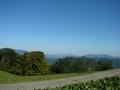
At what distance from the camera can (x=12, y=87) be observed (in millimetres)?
10766

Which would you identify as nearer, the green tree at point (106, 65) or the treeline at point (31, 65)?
the treeline at point (31, 65)

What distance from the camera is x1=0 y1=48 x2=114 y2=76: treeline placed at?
42.2 meters

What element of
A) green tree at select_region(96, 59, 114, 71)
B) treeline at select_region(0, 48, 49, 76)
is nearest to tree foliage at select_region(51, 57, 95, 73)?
green tree at select_region(96, 59, 114, 71)

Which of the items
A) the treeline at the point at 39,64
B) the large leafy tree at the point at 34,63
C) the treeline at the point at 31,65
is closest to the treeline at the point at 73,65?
the treeline at the point at 39,64

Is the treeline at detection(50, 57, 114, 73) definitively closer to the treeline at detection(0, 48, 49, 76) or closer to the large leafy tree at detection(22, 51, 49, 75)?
the treeline at detection(0, 48, 49, 76)

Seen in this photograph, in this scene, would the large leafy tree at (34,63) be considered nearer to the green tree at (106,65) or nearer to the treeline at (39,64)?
the treeline at (39,64)

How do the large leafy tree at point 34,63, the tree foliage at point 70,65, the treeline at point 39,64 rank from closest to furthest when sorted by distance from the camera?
1. the large leafy tree at point 34,63
2. the treeline at point 39,64
3. the tree foliage at point 70,65

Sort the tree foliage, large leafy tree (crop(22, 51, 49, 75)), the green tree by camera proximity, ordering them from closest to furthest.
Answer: large leafy tree (crop(22, 51, 49, 75)) → the tree foliage → the green tree

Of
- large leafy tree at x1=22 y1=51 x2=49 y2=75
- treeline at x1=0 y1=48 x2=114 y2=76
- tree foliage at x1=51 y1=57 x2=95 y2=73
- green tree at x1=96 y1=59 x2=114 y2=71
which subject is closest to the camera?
large leafy tree at x1=22 y1=51 x2=49 y2=75

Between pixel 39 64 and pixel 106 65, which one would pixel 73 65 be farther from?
pixel 39 64

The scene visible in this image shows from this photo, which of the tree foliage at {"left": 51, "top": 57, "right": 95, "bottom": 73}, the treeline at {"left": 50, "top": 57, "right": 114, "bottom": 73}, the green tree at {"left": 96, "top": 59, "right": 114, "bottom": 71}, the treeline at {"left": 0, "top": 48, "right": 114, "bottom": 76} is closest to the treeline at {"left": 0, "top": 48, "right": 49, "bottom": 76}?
the treeline at {"left": 0, "top": 48, "right": 114, "bottom": 76}

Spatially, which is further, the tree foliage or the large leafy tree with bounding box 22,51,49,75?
the tree foliage

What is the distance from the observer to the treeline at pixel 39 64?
42.2m

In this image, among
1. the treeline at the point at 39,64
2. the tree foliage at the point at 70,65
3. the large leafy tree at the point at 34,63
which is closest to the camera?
the large leafy tree at the point at 34,63
